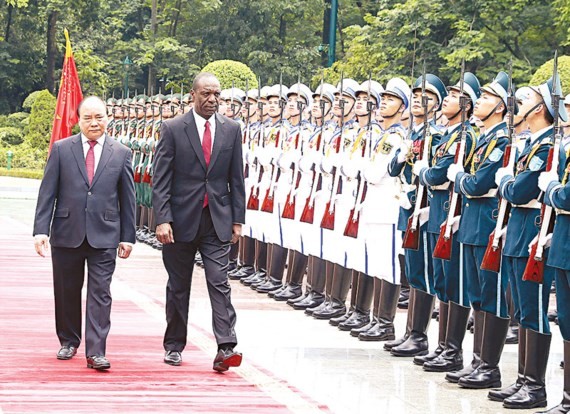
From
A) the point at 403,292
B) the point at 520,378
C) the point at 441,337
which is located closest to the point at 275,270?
the point at 403,292

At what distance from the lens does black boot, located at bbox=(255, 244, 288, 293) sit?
49.6 ft

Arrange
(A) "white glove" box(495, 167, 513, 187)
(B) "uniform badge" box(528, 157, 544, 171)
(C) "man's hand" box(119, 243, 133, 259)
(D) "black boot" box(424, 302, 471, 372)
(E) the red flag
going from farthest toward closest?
(E) the red flag < (D) "black boot" box(424, 302, 471, 372) < (C) "man's hand" box(119, 243, 133, 259) < (A) "white glove" box(495, 167, 513, 187) < (B) "uniform badge" box(528, 157, 544, 171)

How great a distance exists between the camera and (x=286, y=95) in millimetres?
15734

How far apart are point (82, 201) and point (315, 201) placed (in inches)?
168

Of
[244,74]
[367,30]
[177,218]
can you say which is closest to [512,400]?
[177,218]

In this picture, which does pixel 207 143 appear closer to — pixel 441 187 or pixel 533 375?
pixel 441 187

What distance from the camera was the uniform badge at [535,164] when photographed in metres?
8.46

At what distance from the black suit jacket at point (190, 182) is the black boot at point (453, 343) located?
1.59m

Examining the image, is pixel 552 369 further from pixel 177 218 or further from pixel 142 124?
pixel 142 124

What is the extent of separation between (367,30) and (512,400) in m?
25.3

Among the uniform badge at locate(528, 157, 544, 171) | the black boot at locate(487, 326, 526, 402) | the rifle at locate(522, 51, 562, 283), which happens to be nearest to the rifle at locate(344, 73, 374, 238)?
the black boot at locate(487, 326, 526, 402)

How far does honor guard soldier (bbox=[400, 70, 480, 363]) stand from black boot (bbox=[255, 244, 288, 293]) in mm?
4719

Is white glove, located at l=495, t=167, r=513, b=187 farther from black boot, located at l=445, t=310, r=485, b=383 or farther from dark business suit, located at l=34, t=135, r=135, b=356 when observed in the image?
dark business suit, located at l=34, t=135, r=135, b=356

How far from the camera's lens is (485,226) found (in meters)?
9.30
